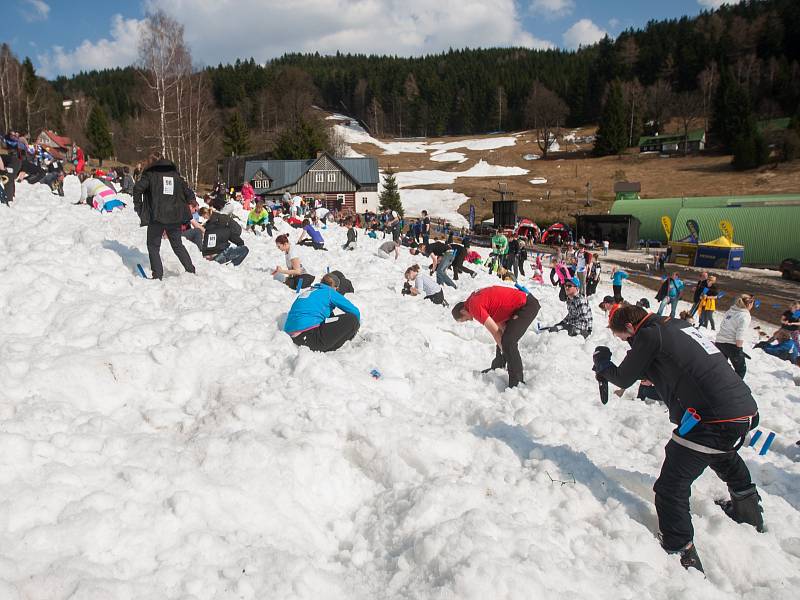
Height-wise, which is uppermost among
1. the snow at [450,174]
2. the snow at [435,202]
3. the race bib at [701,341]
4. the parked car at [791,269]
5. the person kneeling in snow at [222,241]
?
the snow at [450,174]

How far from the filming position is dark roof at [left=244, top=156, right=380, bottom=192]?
172 feet

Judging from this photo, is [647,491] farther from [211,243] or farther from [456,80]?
[456,80]

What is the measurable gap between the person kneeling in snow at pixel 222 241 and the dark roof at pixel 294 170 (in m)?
43.8

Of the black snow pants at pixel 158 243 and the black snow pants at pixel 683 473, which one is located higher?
the black snow pants at pixel 158 243

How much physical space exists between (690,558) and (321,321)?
14.5 ft

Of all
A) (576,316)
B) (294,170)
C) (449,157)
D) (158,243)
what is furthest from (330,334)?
(449,157)

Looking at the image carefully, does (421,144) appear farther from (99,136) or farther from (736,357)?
(736,357)

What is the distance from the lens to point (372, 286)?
36.3ft

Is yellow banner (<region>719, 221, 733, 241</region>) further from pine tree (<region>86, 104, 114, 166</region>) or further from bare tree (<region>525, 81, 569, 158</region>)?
pine tree (<region>86, 104, 114, 166</region>)

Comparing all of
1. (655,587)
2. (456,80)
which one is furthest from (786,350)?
(456,80)

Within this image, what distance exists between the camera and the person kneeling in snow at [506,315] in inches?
227

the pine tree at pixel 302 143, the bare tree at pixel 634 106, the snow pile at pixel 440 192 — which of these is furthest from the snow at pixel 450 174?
the bare tree at pixel 634 106

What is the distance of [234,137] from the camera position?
59.9 metres

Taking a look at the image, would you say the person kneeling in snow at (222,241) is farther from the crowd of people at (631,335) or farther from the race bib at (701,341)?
the race bib at (701,341)
